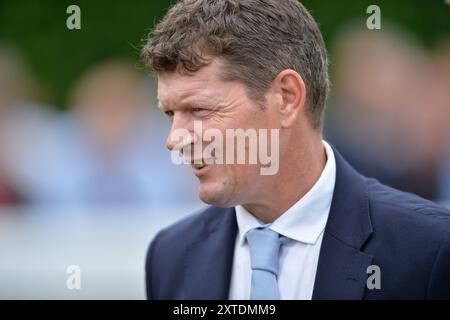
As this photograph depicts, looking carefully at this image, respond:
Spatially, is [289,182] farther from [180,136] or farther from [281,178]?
[180,136]

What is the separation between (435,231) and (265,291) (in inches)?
18.8

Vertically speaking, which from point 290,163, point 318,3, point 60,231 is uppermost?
point 318,3

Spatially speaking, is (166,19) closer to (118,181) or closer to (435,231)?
(435,231)

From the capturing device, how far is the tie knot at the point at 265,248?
2211 millimetres

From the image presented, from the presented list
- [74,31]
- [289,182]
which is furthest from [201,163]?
[74,31]

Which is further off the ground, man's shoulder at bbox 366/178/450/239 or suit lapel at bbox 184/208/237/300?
man's shoulder at bbox 366/178/450/239

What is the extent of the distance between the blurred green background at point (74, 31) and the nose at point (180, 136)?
149 inches

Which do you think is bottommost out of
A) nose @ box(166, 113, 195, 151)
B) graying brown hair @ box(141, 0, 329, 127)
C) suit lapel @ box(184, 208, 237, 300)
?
suit lapel @ box(184, 208, 237, 300)

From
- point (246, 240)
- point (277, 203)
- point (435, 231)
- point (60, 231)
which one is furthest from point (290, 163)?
point (60, 231)

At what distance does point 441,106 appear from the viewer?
183 inches

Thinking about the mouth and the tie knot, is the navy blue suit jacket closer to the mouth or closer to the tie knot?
the tie knot

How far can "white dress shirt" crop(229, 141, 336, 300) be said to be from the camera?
221cm

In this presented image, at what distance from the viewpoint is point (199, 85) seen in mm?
2174

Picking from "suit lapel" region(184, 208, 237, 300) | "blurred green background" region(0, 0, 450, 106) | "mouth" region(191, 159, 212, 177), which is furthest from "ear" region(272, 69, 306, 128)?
"blurred green background" region(0, 0, 450, 106)
